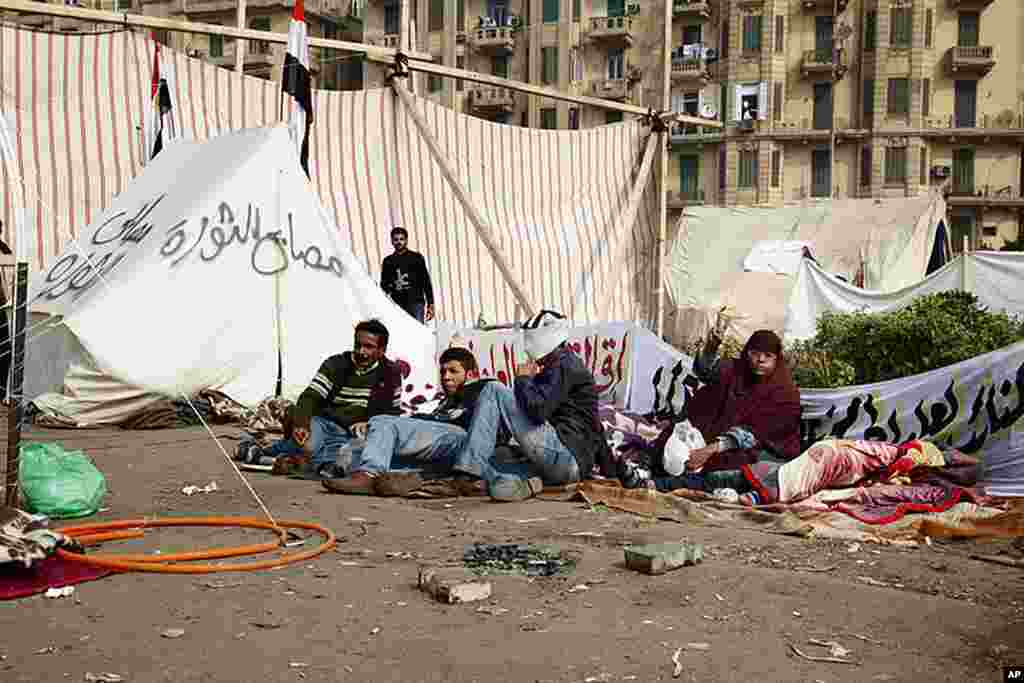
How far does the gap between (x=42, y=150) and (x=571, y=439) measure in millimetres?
5914

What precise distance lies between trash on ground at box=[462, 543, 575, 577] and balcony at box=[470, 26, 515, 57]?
47.1 m

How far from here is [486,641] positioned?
3.36 m

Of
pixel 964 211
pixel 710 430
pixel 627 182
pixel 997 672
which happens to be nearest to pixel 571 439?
pixel 710 430

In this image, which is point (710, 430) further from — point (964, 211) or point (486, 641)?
point (964, 211)

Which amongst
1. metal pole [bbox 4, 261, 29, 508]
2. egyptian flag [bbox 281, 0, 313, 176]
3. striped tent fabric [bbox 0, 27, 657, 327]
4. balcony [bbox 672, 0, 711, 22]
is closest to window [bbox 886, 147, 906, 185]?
balcony [bbox 672, 0, 711, 22]

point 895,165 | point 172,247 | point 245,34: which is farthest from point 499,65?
point 172,247

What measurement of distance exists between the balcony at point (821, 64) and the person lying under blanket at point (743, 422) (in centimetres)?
4398

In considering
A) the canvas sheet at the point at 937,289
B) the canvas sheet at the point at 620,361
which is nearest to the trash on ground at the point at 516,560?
the canvas sheet at the point at 620,361

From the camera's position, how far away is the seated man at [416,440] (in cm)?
587

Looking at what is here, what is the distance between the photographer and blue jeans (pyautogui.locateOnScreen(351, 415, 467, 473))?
20.0ft

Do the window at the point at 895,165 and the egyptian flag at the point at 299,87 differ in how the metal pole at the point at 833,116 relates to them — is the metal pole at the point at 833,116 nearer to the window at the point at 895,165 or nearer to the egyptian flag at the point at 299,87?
the window at the point at 895,165

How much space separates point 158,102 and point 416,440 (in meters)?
5.33

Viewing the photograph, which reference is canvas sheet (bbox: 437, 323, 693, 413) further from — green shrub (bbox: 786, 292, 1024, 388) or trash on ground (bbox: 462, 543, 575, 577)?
trash on ground (bbox: 462, 543, 575, 577)

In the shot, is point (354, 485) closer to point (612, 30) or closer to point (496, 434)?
point (496, 434)
